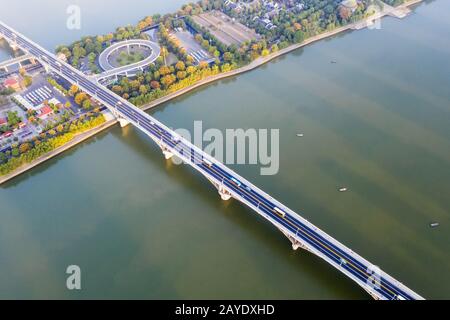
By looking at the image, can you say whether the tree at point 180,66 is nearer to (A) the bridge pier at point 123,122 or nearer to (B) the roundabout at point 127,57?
(B) the roundabout at point 127,57

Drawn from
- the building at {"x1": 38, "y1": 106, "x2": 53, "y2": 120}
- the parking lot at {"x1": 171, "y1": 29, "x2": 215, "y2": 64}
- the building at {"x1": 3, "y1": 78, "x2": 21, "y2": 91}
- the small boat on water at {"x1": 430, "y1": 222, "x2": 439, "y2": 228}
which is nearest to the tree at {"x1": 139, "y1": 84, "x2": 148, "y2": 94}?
the parking lot at {"x1": 171, "y1": 29, "x2": 215, "y2": 64}

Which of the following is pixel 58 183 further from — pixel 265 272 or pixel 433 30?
pixel 433 30

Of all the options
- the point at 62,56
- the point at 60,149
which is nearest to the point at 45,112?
the point at 60,149

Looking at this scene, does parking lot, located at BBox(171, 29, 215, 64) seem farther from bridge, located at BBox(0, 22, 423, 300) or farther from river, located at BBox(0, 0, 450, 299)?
bridge, located at BBox(0, 22, 423, 300)

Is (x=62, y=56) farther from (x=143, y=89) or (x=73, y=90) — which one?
(x=143, y=89)

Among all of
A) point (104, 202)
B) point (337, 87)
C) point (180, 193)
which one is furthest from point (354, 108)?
point (104, 202)

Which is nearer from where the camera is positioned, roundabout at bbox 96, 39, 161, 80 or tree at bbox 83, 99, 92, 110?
tree at bbox 83, 99, 92, 110
